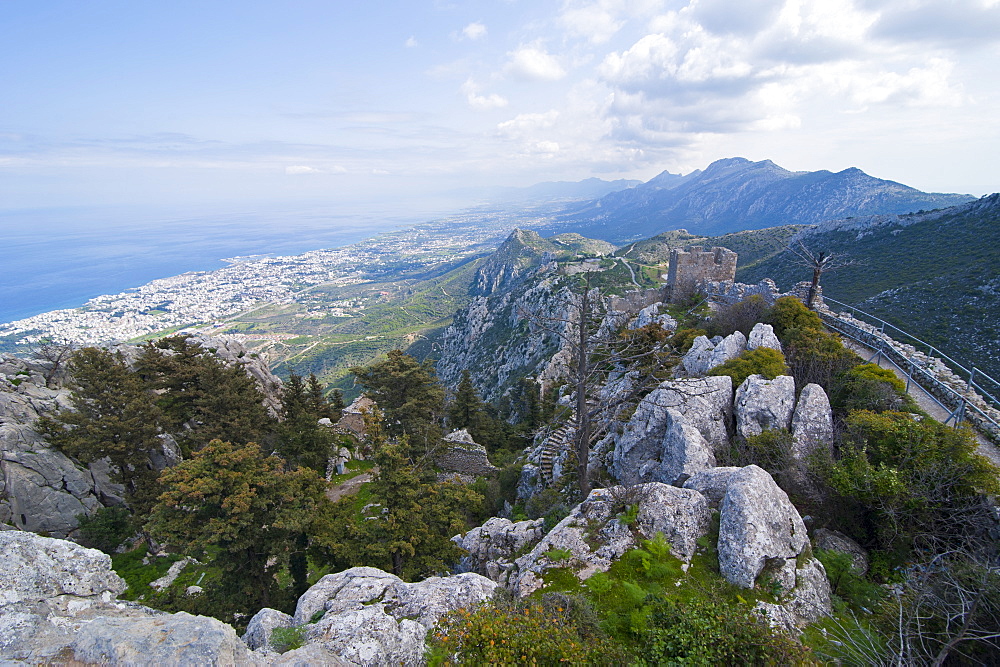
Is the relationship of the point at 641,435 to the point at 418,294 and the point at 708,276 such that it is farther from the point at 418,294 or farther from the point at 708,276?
the point at 418,294

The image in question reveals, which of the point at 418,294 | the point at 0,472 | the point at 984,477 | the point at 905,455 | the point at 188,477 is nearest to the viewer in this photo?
the point at 984,477

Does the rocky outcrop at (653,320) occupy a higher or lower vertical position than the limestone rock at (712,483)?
higher

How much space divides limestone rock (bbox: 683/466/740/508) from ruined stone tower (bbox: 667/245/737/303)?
Answer: 23365 millimetres

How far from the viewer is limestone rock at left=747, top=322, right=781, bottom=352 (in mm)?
14617

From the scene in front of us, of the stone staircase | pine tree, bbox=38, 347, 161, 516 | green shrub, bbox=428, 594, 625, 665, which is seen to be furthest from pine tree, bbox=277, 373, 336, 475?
green shrub, bbox=428, 594, 625, 665

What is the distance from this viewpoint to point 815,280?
1848cm

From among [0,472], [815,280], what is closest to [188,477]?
[0,472]

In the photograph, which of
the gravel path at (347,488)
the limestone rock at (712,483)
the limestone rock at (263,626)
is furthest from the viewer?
the gravel path at (347,488)

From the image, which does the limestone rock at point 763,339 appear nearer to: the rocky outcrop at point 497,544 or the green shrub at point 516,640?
the rocky outcrop at point 497,544

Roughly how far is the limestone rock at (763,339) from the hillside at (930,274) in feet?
64.9

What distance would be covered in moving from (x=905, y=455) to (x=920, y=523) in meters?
1.50

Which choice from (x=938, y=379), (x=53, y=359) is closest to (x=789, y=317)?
(x=938, y=379)

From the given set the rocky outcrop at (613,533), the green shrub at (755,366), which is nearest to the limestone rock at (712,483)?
the rocky outcrop at (613,533)

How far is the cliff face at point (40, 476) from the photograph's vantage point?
14.1 meters
